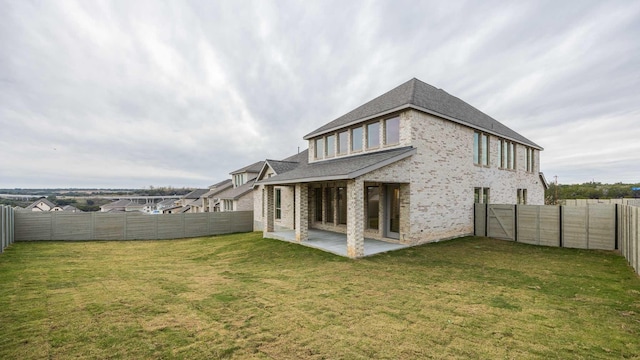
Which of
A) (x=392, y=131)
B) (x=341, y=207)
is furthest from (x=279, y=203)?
(x=392, y=131)

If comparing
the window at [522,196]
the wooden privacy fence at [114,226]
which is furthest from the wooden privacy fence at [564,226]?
the wooden privacy fence at [114,226]

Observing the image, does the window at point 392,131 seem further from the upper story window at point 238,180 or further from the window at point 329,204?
the upper story window at point 238,180

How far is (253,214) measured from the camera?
73.5 feet

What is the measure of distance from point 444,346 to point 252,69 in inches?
711

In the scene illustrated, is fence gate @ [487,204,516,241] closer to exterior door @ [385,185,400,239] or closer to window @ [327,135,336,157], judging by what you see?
exterior door @ [385,185,400,239]

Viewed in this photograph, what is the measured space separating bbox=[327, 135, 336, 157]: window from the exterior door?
16.6ft

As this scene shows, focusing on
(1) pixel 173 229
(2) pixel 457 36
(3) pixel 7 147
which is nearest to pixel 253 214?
(1) pixel 173 229

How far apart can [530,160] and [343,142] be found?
16.0 meters

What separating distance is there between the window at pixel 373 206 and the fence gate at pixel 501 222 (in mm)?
6663

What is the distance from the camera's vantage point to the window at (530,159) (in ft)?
66.0

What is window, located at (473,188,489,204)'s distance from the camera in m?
15.5

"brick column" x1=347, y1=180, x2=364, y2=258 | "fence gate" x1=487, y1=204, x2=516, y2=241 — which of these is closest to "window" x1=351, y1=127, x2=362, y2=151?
"brick column" x1=347, y1=180, x2=364, y2=258

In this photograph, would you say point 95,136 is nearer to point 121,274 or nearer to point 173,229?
point 173,229

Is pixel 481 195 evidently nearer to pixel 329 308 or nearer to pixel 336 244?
pixel 336 244
